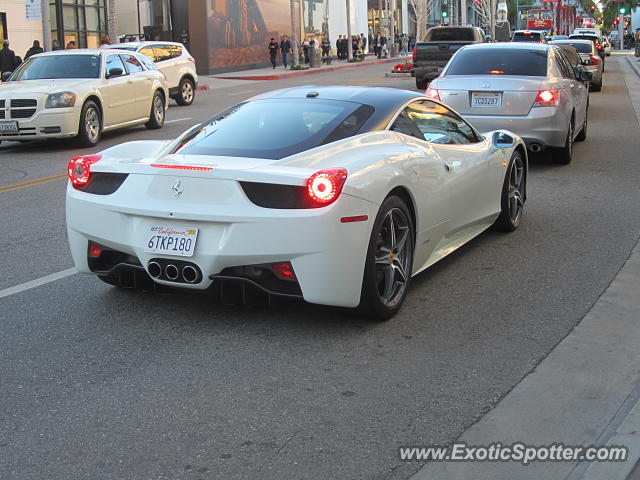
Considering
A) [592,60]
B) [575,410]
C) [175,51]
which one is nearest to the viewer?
[575,410]

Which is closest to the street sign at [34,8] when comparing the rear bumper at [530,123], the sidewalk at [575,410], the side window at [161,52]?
the side window at [161,52]

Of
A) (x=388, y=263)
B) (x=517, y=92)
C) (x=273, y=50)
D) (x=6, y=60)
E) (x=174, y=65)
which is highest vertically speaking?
(x=273, y=50)

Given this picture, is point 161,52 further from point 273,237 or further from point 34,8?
point 273,237

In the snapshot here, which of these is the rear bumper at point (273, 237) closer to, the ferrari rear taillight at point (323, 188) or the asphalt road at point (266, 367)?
the ferrari rear taillight at point (323, 188)

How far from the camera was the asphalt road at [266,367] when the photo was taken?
389 cm

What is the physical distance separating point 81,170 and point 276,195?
1.43m

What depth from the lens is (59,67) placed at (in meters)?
16.7

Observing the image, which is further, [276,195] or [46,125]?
[46,125]

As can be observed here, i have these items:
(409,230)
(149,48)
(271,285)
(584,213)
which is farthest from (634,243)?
(149,48)

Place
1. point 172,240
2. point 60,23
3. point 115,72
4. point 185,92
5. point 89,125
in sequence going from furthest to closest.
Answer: point 60,23
point 185,92
point 115,72
point 89,125
point 172,240

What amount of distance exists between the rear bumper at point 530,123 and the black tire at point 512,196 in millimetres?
3244

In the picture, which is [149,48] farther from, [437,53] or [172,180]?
[172,180]

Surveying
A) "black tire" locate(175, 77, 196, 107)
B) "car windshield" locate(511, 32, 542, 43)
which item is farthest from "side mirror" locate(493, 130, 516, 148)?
"car windshield" locate(511, 32, 542, 43)

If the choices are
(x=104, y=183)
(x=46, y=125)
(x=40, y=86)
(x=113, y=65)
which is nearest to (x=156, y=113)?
(x=113, y=65)
